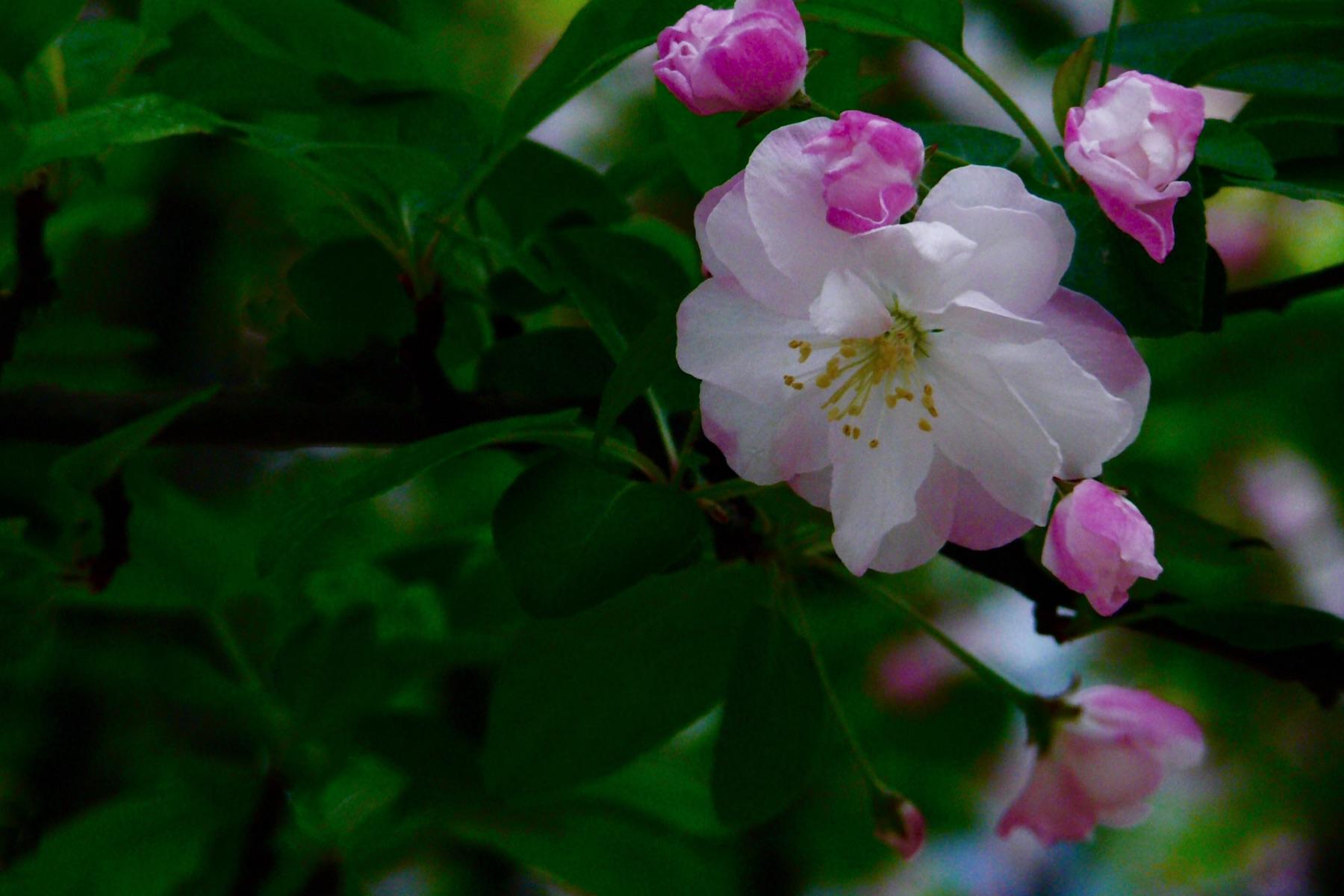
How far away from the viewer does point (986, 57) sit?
1.63m

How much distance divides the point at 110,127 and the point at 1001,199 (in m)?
0.37

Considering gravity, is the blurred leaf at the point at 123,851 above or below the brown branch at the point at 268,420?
below

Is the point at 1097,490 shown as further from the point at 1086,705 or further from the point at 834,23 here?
the point at 1086,705

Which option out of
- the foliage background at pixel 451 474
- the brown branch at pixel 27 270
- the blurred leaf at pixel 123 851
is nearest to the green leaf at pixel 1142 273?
the foliage background at pixel 451 474

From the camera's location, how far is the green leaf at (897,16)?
0.52 metres

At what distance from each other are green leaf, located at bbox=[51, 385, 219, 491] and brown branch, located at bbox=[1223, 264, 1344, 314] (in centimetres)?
53

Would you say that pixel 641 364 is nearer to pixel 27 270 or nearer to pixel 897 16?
pixel 897 16

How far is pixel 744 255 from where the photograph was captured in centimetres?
44

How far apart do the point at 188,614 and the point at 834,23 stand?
3.62 ft

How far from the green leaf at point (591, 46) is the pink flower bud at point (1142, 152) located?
0.17 metres

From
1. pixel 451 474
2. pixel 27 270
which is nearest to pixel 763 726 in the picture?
pixel 27 270

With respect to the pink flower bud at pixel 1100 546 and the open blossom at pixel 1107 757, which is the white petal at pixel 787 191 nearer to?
the pink flower bud at pixel 1100 546

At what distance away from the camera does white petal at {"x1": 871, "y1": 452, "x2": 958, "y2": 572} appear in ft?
1.51

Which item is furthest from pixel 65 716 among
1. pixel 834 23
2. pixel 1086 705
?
pixel 834 23
